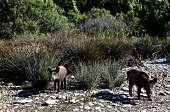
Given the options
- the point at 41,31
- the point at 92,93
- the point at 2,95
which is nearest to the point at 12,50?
the point at 2,95

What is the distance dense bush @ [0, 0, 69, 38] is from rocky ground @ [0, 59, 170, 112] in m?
11.1

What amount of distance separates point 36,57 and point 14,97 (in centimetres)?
204

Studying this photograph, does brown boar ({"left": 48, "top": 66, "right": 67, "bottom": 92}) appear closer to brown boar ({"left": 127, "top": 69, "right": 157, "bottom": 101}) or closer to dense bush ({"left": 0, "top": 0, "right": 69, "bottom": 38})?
brown boar ({"left": 127, "top": 69, "right": 157, "bottom": 101})

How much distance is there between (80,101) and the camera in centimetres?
760

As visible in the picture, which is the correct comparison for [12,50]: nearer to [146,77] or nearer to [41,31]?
[146,77]

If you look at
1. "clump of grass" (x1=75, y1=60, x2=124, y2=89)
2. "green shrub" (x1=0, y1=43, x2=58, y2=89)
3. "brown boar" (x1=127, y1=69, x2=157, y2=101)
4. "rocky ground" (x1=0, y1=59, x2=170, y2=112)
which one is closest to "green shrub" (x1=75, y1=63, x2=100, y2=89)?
"clump of grass" (x1=75, y1=60, x2=124, y2=89)

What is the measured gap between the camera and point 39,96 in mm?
7945

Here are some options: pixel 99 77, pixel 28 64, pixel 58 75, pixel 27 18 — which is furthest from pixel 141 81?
pixel 27 18

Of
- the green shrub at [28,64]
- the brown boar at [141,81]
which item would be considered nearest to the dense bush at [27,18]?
the green shrub at [28,64]

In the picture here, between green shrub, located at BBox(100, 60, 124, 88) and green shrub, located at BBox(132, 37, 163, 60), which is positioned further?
green shrub, located at BBox(132, 37, 163, 60)

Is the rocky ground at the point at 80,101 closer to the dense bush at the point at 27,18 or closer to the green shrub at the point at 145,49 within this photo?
the green shrub at the point at 145,49

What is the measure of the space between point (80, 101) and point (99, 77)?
1.68m

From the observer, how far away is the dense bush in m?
19.7

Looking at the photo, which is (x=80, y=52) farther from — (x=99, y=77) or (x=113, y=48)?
(x=99, y=77)
